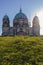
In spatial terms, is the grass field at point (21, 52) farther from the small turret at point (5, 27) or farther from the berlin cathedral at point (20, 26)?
the small turret at point (5, 27)

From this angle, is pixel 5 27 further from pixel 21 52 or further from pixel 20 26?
pixel 21 52

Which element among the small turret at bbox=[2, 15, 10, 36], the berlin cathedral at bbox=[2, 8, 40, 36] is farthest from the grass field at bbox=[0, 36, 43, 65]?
the small turret at bbox=[2, 15, 10, 36]

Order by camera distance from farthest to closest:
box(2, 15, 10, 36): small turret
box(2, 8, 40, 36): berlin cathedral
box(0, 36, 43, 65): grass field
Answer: box(2, 15, 10, 36): small turret, box(2, 8, 40, 36): berlin cathedral, box(0, 36, 43, 65): grass field

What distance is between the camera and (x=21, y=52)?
77.3ft

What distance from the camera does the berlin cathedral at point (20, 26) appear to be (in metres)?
64.1

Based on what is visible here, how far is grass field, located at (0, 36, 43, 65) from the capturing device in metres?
21.2

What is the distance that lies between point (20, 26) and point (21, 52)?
133ft

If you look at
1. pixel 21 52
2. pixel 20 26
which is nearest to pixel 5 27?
pixel 20 26

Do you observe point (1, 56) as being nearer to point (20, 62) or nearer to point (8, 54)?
point (8, 54)

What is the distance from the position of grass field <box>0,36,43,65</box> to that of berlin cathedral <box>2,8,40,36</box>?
35.7m

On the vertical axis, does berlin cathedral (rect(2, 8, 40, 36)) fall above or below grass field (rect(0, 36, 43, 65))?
above

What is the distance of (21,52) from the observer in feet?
77.3

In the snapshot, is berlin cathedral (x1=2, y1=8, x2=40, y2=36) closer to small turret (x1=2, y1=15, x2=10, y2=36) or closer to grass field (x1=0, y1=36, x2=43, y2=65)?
small turret (x1=2, y1=15, x2=10, y2=36)

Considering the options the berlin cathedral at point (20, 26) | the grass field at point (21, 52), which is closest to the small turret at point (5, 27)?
the berlin cathedral at point (20, 26)
